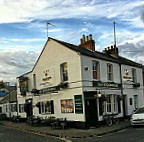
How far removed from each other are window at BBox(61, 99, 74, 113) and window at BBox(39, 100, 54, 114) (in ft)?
5.41

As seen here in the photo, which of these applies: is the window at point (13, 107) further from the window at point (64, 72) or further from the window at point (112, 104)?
the window at point (112, 104)

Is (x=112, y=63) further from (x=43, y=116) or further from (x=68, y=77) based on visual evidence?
(x=43, y=116)

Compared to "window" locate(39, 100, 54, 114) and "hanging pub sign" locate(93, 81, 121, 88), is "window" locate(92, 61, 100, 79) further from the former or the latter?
"window" locate(39, 100, 54, 114)

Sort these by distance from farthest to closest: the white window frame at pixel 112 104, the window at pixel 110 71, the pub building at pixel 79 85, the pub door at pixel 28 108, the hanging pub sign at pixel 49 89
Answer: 1. the pub door at pixel 28 108
2. the window at pixel 110 71
3. the hanging pub sign at pixel 49 89
4. the white window frame at pixel 112 104
5. the pub building at pixel 79 85

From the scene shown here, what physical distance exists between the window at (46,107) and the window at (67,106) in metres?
1.65

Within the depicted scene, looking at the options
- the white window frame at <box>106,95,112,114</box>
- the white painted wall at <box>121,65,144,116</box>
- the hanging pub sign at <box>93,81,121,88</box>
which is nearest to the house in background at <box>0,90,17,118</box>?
the white window frame at <box>106,95,112,114</box>

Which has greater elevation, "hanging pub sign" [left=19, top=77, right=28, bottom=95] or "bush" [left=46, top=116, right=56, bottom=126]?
"hanging pub sign" [left=19, top=77, right=28, bottom=95]

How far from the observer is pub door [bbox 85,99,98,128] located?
55.8 feet

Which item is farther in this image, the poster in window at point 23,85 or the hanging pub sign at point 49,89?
the poster in window at point 23,85

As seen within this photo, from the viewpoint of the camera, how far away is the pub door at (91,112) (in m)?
17.0

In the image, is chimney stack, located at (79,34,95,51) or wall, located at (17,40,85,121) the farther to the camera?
chimney stack, located at (79,34,95,51)

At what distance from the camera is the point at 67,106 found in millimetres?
18391

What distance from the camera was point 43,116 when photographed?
2130cm

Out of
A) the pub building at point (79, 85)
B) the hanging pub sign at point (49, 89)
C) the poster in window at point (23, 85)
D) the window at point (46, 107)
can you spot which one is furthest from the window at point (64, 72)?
the poster in window at point (23, 85)
